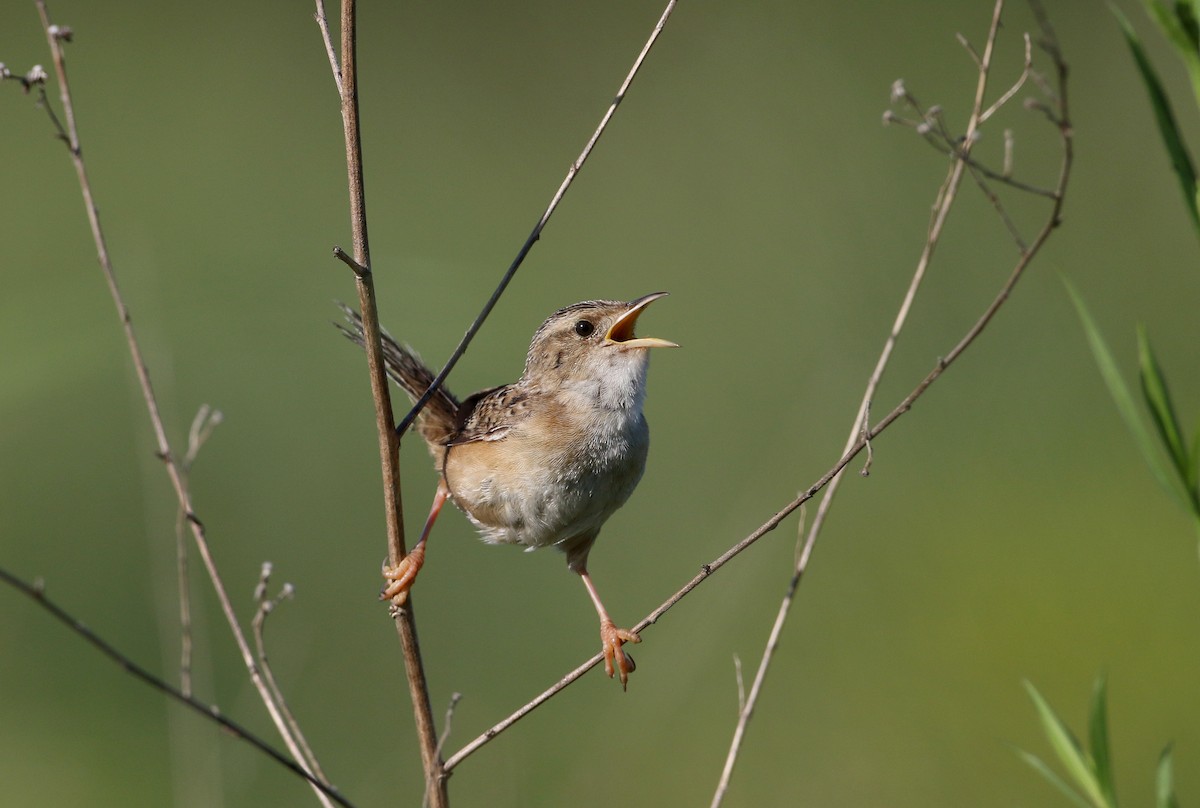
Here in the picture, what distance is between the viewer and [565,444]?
3.31 metres

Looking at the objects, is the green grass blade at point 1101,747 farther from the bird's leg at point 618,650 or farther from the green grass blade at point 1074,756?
the bird's leg at point 618,650

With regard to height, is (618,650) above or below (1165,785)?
below

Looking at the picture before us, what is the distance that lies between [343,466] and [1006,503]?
12.9 feet

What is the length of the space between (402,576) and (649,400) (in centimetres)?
494

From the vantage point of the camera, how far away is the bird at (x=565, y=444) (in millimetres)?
3297

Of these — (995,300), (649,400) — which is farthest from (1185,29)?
(649,400)

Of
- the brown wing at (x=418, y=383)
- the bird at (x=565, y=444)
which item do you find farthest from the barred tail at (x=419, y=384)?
the bird at (x=565, y=444)

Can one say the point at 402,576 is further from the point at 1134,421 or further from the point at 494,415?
the point at 1134,421

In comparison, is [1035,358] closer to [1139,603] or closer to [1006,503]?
[1006,503]

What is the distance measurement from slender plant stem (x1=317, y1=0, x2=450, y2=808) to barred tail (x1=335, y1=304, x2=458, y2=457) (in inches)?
51.5

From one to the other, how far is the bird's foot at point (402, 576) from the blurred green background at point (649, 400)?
0.70 m

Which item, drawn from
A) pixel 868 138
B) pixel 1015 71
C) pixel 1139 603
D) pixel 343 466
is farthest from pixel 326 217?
pixel 1139 603

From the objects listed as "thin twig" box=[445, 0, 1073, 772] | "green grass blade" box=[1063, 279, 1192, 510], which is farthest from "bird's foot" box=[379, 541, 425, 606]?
"green grass blade" box=[1063, 279, 1192, 510]

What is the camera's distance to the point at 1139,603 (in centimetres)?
620
